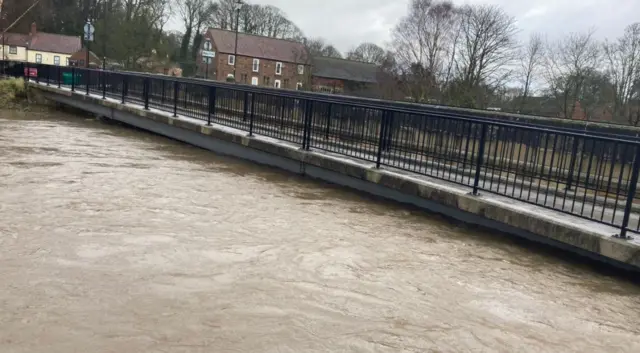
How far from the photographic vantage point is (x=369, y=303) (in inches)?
182

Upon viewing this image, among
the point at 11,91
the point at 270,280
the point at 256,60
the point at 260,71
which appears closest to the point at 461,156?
the point at 270,280

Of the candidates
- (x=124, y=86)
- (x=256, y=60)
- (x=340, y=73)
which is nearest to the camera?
(x=124, y=86)

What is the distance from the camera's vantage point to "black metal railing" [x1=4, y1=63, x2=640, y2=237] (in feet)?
22.1

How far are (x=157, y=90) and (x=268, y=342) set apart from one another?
13.4 m

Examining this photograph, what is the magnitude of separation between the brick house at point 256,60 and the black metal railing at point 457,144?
2478 inches

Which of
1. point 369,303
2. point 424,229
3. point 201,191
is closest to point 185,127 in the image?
point 201,191

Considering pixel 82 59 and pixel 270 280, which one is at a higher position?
pixel 82 59

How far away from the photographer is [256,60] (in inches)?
3123

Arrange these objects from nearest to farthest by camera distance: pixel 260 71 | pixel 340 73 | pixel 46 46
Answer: pixel 46 46 → pixel 260 71 → pixel 340 73

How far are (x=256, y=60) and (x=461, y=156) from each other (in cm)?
7361

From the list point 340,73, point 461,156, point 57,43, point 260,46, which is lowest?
point 461,156

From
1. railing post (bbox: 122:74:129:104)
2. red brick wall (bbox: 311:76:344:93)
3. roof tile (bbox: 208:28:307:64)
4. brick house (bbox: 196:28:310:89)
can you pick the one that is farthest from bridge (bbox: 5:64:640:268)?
red brick wall (bbox: 311:76:344:93)

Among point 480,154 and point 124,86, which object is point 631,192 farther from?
point 124,86

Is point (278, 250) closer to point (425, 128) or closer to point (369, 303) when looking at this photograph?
point (369, 303)
